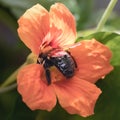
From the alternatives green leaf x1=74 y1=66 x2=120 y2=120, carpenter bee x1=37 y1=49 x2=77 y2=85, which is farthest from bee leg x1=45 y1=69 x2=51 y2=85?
green leaf x1=74 y1=66 x2=120 y2=120

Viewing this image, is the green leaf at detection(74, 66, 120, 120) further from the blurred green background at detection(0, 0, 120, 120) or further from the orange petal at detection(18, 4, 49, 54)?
the orange petal at detection(18, 4, 49, 54)

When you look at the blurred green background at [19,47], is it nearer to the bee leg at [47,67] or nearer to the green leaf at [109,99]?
the green leaf at [109,99]

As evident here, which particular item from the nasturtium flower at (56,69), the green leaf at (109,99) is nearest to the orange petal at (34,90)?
the nasturtium flower at (56,69)

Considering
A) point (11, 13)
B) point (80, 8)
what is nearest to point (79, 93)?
point (11, 13)

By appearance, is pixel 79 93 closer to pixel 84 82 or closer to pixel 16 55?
pixel 84 82

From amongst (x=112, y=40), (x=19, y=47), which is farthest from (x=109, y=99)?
(x=19, y=47)

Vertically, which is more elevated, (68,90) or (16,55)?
(68,90)
